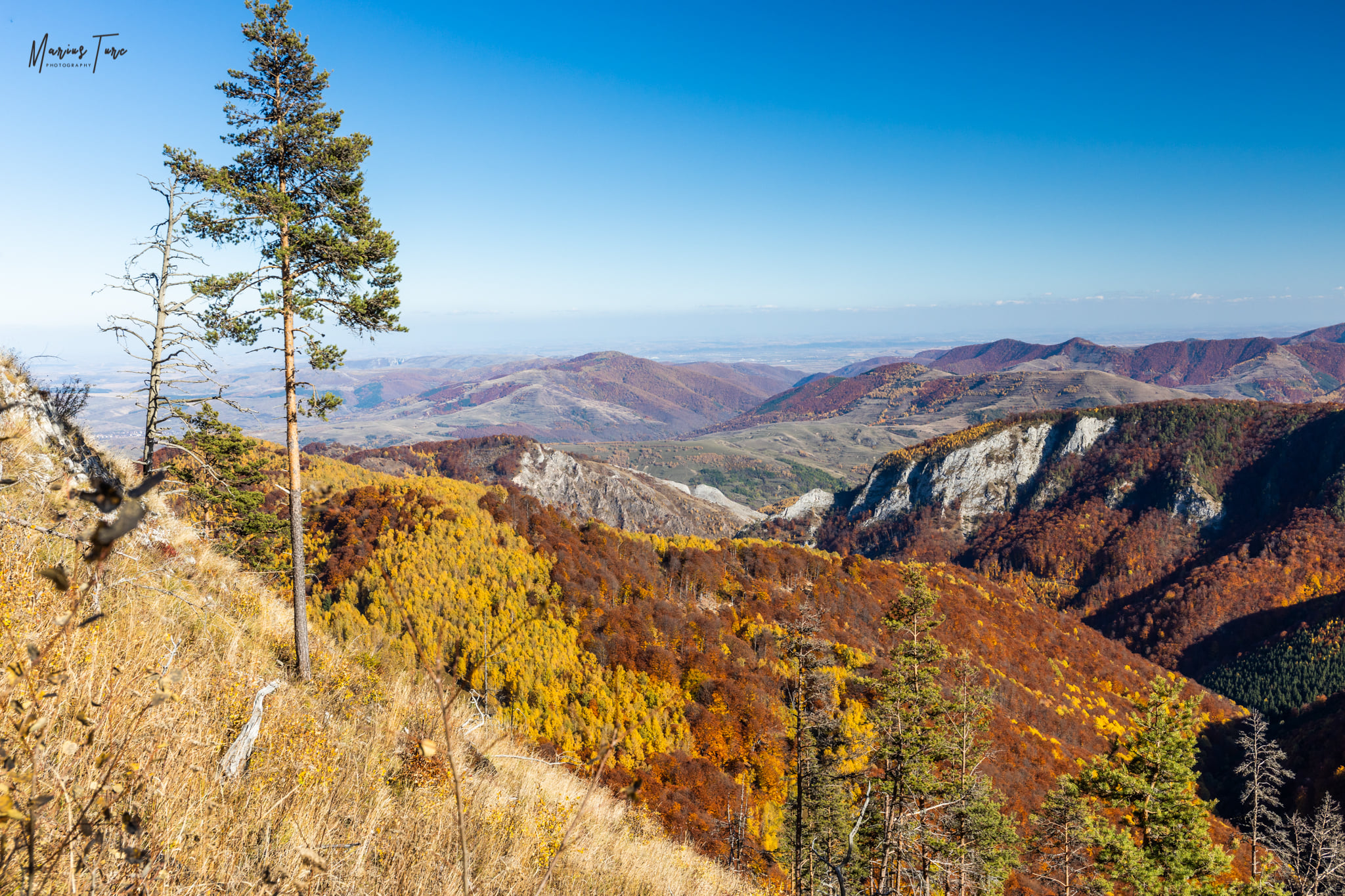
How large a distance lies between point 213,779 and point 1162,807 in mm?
23808

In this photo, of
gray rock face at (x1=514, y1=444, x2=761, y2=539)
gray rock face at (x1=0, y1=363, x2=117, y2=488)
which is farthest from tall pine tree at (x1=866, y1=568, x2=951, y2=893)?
gray rock face at (x1=514, y1=444, x2=761, y2=539)

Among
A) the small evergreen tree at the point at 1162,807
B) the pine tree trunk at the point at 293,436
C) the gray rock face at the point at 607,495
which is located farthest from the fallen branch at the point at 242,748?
the gray rock face at the point at 607,495

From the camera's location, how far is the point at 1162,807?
1802cm

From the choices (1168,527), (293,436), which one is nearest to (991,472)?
(1168,527)

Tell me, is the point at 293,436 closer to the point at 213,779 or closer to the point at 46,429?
the point at 46,429

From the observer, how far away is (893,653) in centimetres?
1700

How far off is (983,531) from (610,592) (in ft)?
489

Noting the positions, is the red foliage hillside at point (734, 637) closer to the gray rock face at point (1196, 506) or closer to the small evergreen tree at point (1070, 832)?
the small evergreen tree at point (1070, 832)

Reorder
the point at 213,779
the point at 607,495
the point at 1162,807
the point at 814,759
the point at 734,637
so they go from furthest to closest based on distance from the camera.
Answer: the point at 607,495
the point at 734,637
the point at 1162,807
the point at 814,759
the point at 213,779

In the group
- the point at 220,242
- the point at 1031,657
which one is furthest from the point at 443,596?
the point at 1031,657

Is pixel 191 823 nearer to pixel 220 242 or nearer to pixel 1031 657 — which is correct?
pixel 220 242

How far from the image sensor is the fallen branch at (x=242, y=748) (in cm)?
490

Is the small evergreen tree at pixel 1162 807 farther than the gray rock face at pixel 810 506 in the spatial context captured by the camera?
No

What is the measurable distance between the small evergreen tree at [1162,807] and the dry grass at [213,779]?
590 inches
